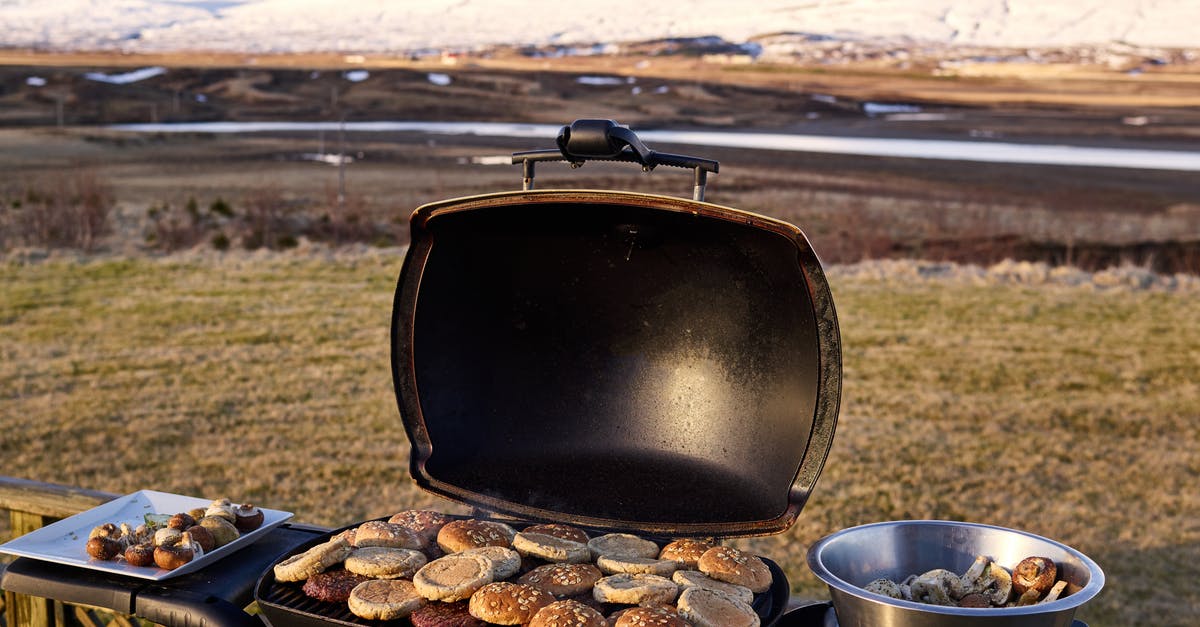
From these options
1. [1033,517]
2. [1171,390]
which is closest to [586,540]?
[1033,517]

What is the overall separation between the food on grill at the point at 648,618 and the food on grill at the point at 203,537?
41.6 inches

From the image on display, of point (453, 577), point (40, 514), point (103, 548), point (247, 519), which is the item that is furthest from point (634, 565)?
point (40, 514)

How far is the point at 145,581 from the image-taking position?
2438 mm

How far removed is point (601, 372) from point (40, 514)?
2.00 metres

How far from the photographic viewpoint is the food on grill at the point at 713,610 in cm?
217

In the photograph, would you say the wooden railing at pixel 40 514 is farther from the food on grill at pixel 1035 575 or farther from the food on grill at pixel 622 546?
the food on grill at pixel 1035 575

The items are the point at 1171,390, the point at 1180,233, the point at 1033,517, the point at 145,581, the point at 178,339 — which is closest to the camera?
the point at 145,581

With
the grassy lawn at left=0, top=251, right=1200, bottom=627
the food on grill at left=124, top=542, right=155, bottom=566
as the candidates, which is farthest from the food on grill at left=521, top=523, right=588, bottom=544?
the grassy lawn at left=0, top=251, right=1200, bottom=627

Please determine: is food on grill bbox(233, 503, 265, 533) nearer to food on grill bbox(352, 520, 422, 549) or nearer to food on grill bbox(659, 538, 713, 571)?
food on grill bbox(352, 520, 422, 549)

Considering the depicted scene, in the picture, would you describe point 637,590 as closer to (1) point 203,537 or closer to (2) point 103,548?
(1) point 203,537

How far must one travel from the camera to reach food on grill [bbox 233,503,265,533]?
9.03 ft

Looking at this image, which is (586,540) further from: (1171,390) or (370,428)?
(1171,390)

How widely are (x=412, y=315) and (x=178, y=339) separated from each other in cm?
1044

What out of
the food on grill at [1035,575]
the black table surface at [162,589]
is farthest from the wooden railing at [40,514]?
the food on grill at [1035,575]
